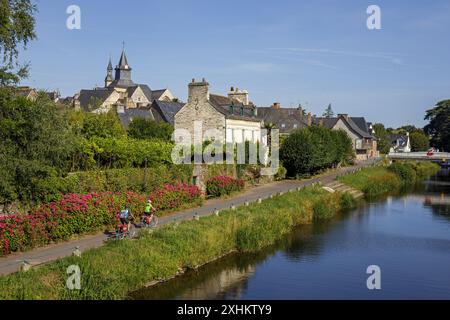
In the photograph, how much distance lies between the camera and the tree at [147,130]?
46188mm

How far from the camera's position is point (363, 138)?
8969cm

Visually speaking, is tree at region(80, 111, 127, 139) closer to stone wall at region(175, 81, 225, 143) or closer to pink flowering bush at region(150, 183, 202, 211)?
pink flowering bush at region(150, 183, 202, 211)

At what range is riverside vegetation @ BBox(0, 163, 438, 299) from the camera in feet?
49.8

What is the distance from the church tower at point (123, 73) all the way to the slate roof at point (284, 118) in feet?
167

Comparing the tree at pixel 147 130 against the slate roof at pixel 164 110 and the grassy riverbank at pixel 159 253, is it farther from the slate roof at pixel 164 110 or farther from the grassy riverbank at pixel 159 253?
the grassy riverbank at pixel 159 253

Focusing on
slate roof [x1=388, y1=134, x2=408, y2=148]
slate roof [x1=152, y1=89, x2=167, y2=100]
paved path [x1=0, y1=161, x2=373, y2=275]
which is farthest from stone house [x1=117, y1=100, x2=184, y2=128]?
slate roof [x1=388, y1=134, x2=408, y2=148]

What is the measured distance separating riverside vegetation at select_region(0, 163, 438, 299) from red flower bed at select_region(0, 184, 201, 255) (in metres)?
2.64

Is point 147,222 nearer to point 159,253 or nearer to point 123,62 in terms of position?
point 159,253

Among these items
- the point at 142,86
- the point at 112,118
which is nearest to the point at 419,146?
→ the point at 142,86

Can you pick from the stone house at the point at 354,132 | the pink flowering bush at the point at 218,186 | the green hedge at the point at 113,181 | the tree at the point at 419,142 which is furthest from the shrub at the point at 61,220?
the tree at the point at 419,142

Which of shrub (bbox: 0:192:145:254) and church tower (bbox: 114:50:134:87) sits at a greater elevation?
church tower (bbox: 114:50:134:87)

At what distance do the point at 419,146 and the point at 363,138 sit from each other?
4982 cm

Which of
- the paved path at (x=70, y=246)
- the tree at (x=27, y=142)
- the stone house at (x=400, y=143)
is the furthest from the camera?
the stone house at (x=400, y=143)

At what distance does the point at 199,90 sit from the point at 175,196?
18697mm
